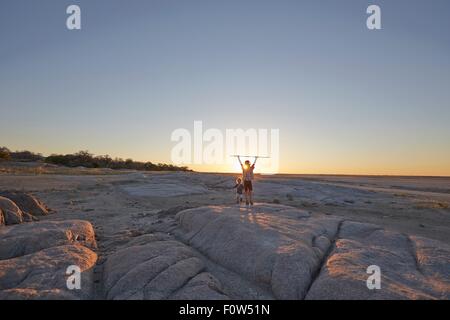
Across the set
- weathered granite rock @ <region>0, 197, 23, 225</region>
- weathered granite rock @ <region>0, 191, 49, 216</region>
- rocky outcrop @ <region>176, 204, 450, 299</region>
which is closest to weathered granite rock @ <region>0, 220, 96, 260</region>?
weathered granite rock @ <region>0, 197, 23, 225</region>

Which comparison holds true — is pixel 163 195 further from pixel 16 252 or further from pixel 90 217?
pixel 16 252

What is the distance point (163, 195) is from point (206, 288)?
18594 millimetres

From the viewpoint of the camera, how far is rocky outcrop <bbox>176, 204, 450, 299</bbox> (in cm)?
717

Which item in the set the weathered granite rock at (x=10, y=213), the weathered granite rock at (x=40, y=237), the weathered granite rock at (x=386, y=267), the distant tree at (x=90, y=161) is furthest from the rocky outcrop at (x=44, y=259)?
the distant tree at (x=90, y=161)

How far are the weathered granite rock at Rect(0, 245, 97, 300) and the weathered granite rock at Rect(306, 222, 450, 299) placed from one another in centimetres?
498

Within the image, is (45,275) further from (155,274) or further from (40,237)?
(40,237)

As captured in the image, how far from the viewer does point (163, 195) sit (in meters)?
25.4

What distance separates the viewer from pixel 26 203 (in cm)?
1698

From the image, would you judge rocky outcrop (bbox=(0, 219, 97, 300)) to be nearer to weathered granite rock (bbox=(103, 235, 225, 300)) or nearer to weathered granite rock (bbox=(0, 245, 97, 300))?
weathered granite rock (bbox=(0, 245, 97, 300))

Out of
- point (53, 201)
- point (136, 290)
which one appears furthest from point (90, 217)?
point (136, 290)

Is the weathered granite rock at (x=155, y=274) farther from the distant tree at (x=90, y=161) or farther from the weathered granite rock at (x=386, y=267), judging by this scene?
the distant tree at (x=90, y=161)

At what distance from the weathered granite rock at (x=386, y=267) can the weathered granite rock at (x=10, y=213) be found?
12.0 m
